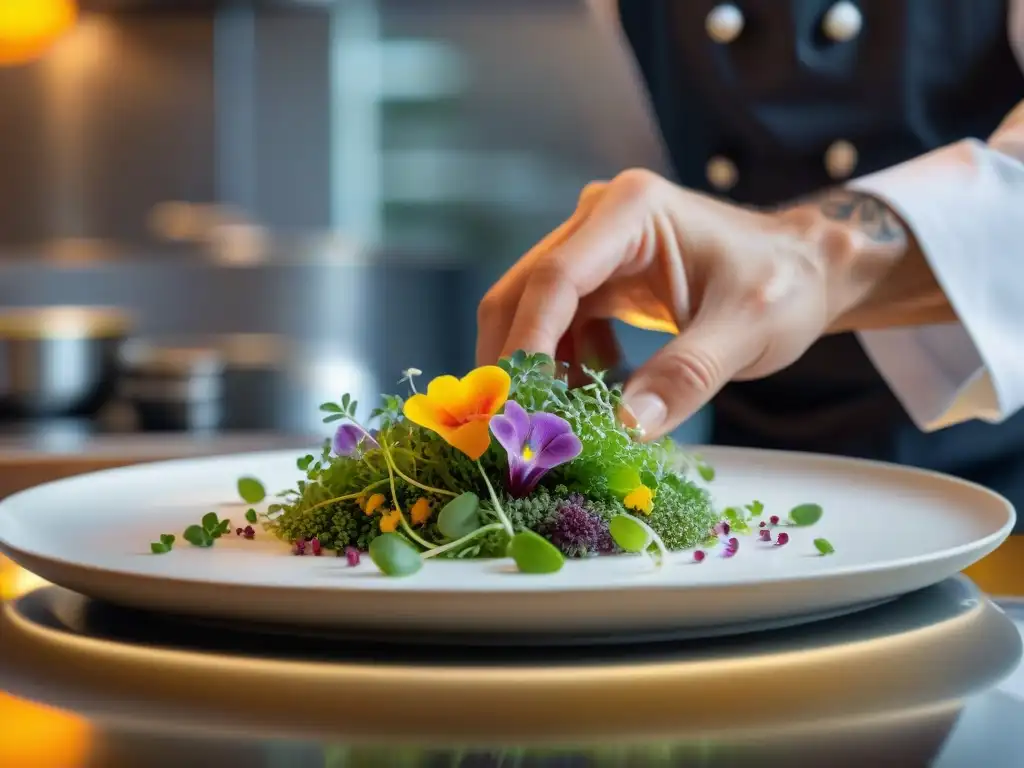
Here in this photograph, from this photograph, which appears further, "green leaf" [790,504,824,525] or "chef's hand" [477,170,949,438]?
"chef's hand" [477,170,949,438]

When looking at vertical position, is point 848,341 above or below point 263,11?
below

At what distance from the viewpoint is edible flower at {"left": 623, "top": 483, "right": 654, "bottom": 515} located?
651 millimetres

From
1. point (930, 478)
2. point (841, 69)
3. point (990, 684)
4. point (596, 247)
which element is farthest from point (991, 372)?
point (990, 684)

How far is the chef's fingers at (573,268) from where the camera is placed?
2.93 feet

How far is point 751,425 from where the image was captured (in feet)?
5.14

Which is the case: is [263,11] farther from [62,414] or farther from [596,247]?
[596,247]

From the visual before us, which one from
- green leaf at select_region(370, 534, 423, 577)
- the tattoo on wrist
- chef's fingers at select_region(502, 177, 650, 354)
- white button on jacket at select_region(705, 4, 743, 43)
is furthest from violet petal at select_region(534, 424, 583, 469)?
white button on jacket at select_region(705, 4, 743, 43)

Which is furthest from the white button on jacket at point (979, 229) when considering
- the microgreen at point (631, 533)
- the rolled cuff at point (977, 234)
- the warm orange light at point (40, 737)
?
the warm orange light at point (40, 737)

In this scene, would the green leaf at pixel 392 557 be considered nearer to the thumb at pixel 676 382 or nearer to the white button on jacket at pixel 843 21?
the thumb at pixel 676 382

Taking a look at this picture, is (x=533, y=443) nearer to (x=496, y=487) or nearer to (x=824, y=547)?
(x=496, y=487)

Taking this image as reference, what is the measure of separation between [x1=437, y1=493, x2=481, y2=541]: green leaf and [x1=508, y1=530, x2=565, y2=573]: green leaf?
6cm

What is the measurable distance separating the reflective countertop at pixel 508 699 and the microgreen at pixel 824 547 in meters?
0.05

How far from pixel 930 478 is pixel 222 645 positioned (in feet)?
1.70

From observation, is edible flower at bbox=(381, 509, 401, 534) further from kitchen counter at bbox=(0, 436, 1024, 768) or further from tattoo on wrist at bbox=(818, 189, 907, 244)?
tattoo on wrist at bbox=(818, 189, 907, 244)
